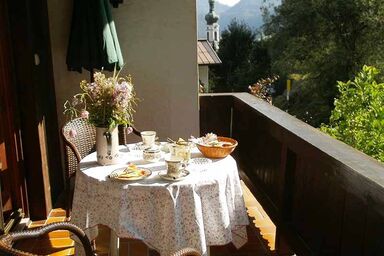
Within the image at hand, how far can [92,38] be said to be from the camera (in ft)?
10.7

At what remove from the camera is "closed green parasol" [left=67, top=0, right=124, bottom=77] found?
3.23 metres

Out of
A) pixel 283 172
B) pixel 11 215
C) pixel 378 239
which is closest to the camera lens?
pixel 378 239

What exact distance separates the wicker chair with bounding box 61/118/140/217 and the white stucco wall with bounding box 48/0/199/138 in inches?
35.4

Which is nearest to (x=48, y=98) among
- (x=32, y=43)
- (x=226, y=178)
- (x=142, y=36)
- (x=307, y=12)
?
(x=32, y=43)

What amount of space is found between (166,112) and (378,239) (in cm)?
266

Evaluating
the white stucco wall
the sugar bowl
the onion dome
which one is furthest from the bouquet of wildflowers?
the onion dome

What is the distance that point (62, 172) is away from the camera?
12.7 ft

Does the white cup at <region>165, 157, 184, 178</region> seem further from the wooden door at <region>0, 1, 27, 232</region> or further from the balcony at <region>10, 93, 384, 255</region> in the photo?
the wooden door at <region>0, 1, 27, 232</region>

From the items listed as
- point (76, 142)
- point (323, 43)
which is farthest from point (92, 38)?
point (323, 43)

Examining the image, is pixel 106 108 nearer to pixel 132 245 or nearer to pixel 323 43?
pixel 132 245

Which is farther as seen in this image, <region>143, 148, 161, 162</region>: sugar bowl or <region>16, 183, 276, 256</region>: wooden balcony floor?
<region>16, 183, 276, 256</region>: wooden balcony floor

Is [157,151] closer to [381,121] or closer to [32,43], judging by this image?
[32,43]

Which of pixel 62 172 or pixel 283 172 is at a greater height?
pixel 283 172

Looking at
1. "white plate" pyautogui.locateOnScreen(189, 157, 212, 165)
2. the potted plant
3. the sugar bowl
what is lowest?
"white plate" pyautogui.locateOnScreen(189, 157, 212, 165)
